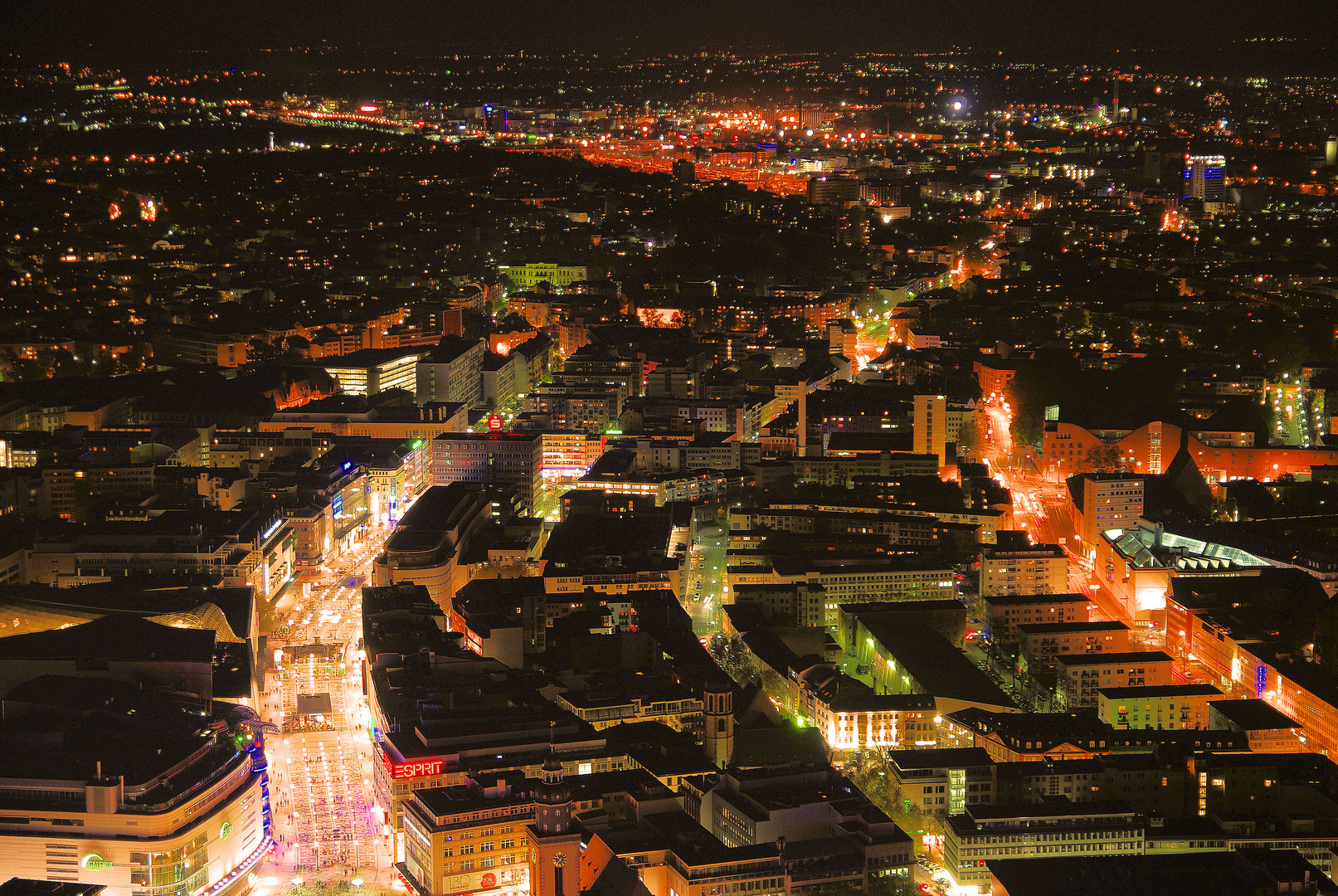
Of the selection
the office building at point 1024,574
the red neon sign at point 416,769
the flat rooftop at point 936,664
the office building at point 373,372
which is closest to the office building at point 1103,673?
the flat rooftop at point 936,664

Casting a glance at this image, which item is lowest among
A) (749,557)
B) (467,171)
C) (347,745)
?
(347,745)

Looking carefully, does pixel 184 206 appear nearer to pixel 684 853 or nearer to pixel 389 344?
pixel 389 344

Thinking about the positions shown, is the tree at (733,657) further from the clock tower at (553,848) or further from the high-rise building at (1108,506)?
the high-rise building at (1108,506)

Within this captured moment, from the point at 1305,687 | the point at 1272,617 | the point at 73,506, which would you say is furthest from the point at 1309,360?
the point at 73,506

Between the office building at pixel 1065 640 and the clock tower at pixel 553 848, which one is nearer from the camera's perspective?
the clock tower at pixel 553 848

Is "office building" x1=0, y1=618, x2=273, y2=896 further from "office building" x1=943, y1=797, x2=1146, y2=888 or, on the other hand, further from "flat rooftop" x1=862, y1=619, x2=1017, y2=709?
"flat rooftop" x1=862, y1=619, x2=1017, y2=709

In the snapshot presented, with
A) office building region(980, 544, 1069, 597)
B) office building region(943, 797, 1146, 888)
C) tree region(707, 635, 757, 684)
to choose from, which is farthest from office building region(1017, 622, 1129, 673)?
office building region(943, 797, 1146, 888)
